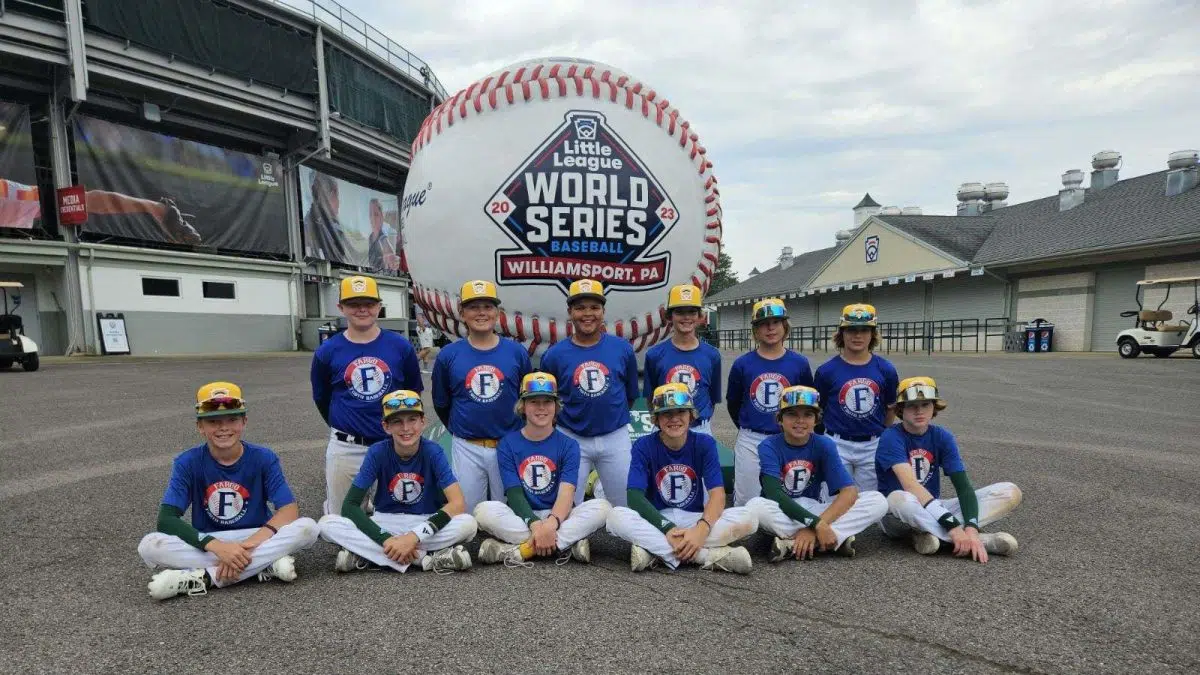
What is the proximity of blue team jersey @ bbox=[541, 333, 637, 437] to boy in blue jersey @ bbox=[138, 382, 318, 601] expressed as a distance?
1.67m

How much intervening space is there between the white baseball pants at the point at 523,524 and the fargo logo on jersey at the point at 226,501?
1.28 metres

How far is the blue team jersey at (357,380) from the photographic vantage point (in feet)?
13.5

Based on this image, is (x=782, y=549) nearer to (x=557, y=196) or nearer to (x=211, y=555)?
(x=557, y=196)

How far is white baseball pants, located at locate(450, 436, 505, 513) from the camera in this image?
419 cm

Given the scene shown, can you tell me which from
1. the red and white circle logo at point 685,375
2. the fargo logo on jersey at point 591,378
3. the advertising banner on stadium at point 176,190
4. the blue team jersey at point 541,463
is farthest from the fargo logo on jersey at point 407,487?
the advertising banner on stadium at point 176,190

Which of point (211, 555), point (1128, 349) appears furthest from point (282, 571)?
point (1128, 349)

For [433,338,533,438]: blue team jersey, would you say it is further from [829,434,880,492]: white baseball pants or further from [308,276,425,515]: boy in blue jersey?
[829,434,880,492]: white baseball pants

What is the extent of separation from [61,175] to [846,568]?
2539 cm

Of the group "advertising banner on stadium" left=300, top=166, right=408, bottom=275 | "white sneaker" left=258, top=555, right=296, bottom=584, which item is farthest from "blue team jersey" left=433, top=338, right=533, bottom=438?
"advertising banner on stadium" left=300, top=166, right=408, bottom=275

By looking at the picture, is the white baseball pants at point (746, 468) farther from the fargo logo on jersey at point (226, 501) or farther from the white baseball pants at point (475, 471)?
the fargo logo on jersey at point (226, 501)

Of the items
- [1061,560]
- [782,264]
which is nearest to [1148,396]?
[1061,560]

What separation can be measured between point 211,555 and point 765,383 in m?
3.48

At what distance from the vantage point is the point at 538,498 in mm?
4031

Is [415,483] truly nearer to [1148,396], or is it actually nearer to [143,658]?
[143,658]
